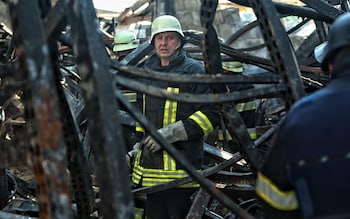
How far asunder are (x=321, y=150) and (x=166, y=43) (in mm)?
1989

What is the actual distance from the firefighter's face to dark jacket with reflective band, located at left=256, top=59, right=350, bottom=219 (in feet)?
5.71

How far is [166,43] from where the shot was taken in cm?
333

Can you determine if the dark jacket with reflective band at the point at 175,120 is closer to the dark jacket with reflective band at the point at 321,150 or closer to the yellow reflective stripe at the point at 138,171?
the yellow reflective stripe at the point at 138,171

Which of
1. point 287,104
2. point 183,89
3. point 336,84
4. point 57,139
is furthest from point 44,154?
point 183,89

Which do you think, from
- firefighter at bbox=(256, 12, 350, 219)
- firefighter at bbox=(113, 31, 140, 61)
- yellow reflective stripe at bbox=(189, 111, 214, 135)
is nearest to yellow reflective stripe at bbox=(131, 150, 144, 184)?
yellow reflective stripe at bbox=(189, 111, 214, 135)

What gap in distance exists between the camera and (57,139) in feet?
5.40

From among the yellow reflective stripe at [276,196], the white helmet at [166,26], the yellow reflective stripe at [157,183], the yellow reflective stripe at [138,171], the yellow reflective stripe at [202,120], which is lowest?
the yellow reflective stripe at [157,183]

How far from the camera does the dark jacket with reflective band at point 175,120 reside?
301cm

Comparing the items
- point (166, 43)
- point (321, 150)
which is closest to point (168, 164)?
point (166, 43)

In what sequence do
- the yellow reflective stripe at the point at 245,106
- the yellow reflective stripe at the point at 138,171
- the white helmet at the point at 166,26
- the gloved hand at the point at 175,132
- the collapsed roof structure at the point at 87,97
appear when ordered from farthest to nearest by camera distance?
the yellow reflective stripe at the point at 245,106 < the white helmet at the point at 166,26 < the yellow reflective stripe at the point at 138,171 < the gloved hand at the point at 175,132 < the collapsed roof structure at the point at 87,97

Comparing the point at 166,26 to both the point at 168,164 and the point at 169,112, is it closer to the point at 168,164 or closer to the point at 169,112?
the point at 169,112

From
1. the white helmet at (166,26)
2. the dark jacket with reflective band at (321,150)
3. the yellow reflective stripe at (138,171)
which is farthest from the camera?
the white helmet at (166,26)

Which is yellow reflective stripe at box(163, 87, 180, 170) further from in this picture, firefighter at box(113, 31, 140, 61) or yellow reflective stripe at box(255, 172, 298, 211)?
firefighter at box(113, 31, 140, 61)

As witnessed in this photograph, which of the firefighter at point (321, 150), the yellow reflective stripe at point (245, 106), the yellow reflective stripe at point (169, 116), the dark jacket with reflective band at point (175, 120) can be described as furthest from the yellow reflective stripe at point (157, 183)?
the yellow reflective stripe at point (245, 106)
